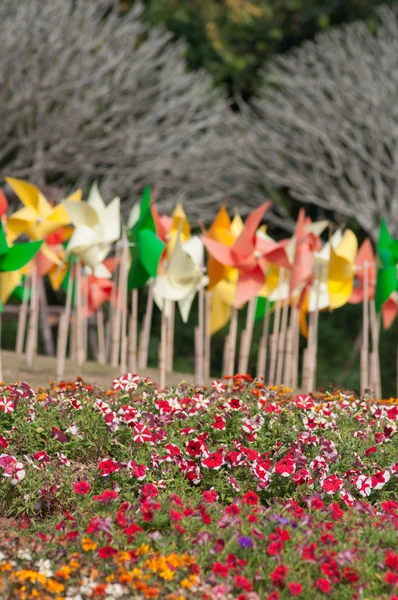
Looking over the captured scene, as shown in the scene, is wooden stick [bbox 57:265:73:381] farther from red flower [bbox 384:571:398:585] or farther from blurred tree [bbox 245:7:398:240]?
blurred tree [bbox 245:7:398:240]

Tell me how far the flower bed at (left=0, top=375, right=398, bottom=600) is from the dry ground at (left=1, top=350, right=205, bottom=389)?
5.61ft

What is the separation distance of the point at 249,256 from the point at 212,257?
0.30 m

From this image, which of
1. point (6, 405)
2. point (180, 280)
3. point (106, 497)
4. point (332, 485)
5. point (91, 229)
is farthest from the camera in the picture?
point (91, 229)

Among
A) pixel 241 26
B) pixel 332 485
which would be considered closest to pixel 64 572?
pixel 332 485

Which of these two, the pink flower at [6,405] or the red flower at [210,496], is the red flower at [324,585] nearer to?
the red flower at [210,496]

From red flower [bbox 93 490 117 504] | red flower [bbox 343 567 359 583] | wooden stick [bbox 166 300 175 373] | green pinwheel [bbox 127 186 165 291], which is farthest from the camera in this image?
wooden stick [bbox 166 300 175 373]

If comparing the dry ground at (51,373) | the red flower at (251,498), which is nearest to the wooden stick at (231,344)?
the dry ground at (51,373)

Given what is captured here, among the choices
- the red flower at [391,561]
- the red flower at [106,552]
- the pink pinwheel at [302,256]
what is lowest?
the red flower at [106,552]

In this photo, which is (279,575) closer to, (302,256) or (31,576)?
(31,576)

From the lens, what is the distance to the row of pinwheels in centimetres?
727

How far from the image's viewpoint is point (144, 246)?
23.8ft

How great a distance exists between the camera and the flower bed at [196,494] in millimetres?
3373

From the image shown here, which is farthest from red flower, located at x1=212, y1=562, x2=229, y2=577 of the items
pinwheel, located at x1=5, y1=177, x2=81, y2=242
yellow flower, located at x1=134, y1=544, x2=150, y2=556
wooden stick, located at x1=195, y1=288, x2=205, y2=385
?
pinwheel, located at x1=5, y1=177, x2=81, y2=242

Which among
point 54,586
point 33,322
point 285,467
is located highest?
point 33,322
